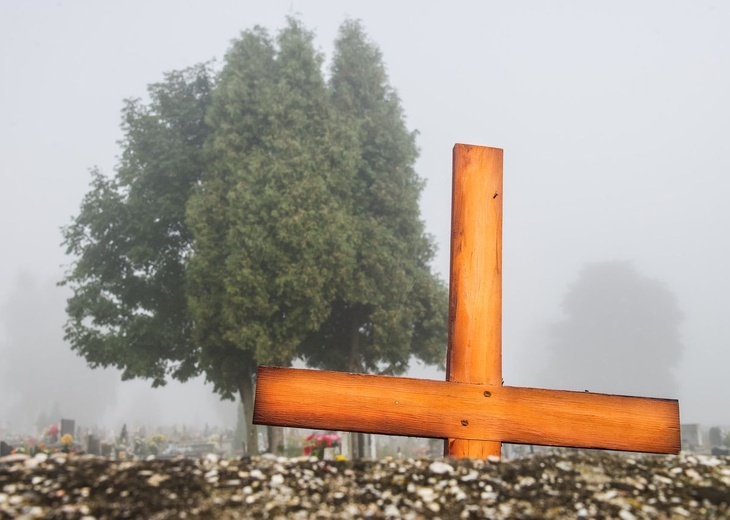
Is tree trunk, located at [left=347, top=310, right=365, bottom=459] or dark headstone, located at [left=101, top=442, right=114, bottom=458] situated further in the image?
dark headstone, located at [left=101, top=442, right=114, bottom=458]

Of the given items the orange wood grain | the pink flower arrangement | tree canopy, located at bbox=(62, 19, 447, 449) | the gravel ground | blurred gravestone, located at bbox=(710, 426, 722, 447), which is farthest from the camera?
blurred gravestone, located at bbox=(710, 426, 722, 447)

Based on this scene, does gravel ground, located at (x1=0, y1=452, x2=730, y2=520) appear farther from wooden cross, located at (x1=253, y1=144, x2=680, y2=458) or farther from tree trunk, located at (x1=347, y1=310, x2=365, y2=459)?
tree trunk, located at (x1=347, y1=310, x2=365, y2=459)

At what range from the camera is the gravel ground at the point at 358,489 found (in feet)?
5.16

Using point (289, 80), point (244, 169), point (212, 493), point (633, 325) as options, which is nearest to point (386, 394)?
point (212, 493)

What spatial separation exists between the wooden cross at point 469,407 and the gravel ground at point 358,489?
0.55 metres

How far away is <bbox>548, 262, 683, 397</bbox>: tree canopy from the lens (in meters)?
48.3

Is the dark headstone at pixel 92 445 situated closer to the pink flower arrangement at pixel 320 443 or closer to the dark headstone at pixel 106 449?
the dark headstone at pixel 106 449

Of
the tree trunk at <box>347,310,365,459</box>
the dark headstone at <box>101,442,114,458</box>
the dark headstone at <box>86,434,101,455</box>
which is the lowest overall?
the dark headstone at <box>101,442,114,458</box>

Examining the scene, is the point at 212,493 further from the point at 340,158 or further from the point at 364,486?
the point at 340,158

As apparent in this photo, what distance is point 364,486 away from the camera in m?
1.75

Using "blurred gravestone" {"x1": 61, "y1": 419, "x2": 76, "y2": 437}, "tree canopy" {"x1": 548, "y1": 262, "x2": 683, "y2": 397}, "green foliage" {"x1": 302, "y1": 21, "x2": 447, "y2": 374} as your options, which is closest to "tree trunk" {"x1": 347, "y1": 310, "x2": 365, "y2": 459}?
"green foliage" {"x1": 302, "y1": 21, "x2": 447, "y2": 374}


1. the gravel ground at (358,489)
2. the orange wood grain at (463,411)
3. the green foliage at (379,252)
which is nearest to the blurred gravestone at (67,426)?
the green foliage at (379,252)

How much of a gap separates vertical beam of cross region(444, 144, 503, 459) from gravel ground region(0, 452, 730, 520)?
0.76 meters

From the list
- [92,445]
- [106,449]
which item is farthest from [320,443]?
[106,449]
